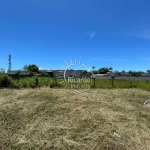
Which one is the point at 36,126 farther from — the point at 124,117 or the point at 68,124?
the point at 124,117

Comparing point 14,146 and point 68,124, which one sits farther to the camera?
point 68,124

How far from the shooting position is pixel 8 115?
347 centimetres

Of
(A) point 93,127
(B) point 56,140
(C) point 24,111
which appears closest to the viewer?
(B) point 56,140

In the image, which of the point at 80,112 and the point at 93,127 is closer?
the point at 93,127

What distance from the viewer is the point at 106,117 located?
10.6 feet

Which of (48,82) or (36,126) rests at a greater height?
(48,82)

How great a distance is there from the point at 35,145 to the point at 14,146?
31 centimetres

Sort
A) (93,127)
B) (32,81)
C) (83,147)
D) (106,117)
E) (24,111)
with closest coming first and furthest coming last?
(83,147), (93,127), (106,117), (24,111), (32,81)

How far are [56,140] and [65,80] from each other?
703cm

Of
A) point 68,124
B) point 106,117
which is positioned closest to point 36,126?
point 68,124

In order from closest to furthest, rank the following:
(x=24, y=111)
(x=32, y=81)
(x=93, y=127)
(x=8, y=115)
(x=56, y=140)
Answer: (x=56, y=140) < (x=93, y=127) < (x=8, y=115) < (x=24, y=111) < (x=32, y=81)

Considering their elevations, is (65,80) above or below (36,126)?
above

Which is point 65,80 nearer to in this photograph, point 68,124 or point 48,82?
point 48,82

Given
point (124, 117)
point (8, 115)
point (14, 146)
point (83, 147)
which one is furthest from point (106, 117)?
point (8, 115)
